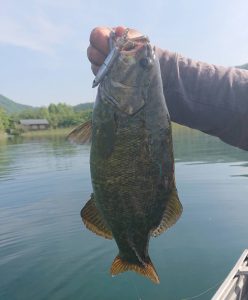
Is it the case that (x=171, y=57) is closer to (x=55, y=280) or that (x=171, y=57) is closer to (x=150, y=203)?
(x=150, y=203)

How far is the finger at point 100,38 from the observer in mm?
2240

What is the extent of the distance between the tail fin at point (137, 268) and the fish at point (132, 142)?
1.02 ft

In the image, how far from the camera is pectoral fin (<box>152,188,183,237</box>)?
2.23 m

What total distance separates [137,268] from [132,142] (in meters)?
0.84

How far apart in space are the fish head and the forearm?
0.63 metres

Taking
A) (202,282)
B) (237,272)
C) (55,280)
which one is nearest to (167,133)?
(237,272)

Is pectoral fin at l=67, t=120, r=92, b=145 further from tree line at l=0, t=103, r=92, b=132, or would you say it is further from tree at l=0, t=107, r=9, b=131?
tree at l=0, t=107, r=9, b=131

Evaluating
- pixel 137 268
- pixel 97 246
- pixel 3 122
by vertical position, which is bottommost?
pixel 97 246

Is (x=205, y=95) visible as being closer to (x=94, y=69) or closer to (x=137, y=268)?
(x=94, y=69)

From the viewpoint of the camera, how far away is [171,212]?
2268 millimetres

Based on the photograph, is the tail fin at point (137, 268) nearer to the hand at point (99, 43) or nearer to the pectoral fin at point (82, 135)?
the pectoral fin at point (82, 135)

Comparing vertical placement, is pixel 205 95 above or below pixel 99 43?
below

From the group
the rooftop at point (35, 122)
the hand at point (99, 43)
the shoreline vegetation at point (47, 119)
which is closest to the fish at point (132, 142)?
the hand at point (99, 43)

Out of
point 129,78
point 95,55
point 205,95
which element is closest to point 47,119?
point 205,95
